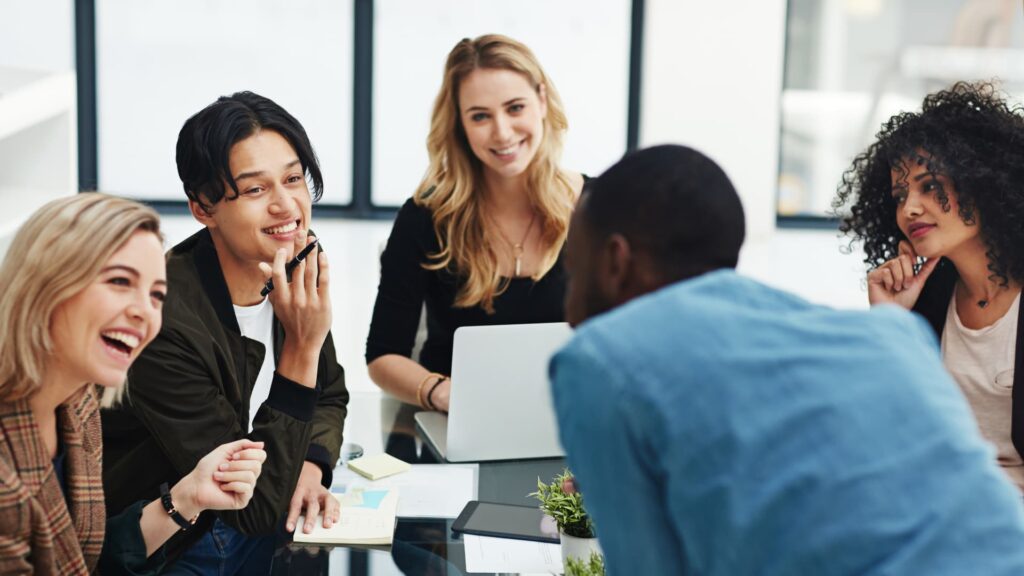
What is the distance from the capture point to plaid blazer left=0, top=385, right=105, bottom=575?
4.72 feet

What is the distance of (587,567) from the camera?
142cm

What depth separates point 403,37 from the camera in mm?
7434

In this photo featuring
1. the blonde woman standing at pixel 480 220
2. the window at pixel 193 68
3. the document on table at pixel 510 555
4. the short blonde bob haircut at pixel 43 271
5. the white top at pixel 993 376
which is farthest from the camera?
the window at pixel 193 68

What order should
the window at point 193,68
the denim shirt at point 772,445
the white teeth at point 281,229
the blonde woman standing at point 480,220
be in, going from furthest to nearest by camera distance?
the window at point 193,68 → the blonde woman standing at point 480,220 → the white teeth at point 281,229 → the denim shirt at point 772,445

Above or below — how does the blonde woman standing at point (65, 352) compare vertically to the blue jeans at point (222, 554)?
above

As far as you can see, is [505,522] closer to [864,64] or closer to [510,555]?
[510,555]

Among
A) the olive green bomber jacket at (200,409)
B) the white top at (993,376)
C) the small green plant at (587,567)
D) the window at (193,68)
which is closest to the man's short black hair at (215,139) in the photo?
the olive green bomber jacket at (200,409)

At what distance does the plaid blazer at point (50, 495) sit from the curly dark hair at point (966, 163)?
1603mm

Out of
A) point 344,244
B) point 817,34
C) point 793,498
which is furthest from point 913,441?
point 817,34

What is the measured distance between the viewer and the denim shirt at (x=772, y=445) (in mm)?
962

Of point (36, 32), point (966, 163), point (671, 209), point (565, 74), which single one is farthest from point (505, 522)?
point (36, 32)

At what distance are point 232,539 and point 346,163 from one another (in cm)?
585

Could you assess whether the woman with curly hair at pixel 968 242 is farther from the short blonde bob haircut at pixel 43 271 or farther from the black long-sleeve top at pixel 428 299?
the short blonde bob haircut at pixel 43 271

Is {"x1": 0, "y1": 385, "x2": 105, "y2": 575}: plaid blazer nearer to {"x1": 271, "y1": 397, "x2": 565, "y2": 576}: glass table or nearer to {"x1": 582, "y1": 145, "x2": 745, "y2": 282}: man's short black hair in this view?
{"x1": 271, "y1": 397, "x2": 565, "y2": 576}: glass table
